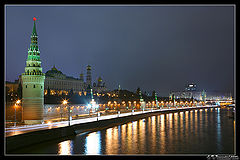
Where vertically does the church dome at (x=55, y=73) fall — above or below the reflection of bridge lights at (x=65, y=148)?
above

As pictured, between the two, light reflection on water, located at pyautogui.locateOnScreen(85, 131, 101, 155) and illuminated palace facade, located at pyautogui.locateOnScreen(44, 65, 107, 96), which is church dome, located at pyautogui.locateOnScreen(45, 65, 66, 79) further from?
light reflection on water, located at pyautogui.locateOnScreen(85, 131, 101, 155)

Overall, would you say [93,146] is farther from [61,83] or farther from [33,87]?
[61,83]

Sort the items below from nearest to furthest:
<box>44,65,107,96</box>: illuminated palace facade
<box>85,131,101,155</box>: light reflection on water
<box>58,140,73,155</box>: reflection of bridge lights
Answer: <box>58,140,73,155</box>: reflection of bridge lights < <box>85,131,101,155</box>: light reflection on water < <box>44,65,107,96</box>: illuminated palace facade

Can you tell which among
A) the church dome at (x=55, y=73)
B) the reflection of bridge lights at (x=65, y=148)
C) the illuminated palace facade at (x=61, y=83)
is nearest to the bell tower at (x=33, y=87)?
the reflection of bridge lights at (x=65, y=148)

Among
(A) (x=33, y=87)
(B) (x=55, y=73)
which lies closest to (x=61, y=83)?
(B) (x=55, y=73)

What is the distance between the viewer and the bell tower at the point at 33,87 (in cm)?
Answer: 2456

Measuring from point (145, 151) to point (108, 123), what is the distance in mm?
12825

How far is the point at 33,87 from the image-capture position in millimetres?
24891

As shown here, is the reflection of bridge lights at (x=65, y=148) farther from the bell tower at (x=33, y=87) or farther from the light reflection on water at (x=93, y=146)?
the bell tower at (x=33, y=87)

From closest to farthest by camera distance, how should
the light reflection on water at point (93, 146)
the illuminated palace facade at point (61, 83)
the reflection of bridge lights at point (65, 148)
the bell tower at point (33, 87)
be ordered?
the reflection of bridge lights at point (65, 148) → the light reflection on water at point (93, 146) → the bell tower at point (33, 87) → the illuminated palace facade at point (61, 83)

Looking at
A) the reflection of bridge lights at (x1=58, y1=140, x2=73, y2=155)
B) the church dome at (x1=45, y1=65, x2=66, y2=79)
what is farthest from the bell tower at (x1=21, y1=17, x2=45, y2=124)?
the church dome at (x1=45, y1=65, x2=66, y2=79)

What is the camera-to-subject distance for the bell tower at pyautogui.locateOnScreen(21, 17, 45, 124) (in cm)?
2456
